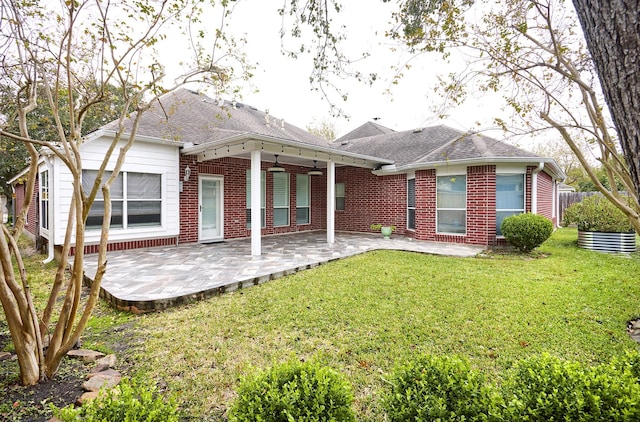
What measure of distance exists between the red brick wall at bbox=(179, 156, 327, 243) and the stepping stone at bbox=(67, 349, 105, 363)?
6619mm

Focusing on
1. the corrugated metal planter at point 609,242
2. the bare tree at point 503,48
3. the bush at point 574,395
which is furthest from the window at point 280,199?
the bush at point 574,395

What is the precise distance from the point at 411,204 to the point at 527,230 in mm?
4117

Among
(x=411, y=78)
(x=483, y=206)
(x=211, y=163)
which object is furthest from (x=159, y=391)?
(x=483, y=206)

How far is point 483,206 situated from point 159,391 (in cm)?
954

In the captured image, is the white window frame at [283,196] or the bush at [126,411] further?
the white window frame at [283,196]

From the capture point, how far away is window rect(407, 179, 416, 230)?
1145cm

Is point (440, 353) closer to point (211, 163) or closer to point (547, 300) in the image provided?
point (547, 300)

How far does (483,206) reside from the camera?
374 inches

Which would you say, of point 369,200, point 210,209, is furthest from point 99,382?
point 369,200

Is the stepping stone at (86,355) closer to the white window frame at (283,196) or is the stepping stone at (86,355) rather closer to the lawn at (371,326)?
the lawn at (371,326)

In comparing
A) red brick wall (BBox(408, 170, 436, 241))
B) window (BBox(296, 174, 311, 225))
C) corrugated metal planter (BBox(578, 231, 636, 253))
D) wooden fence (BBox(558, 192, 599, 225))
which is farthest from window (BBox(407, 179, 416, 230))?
wooden fence (BBox(558, 192, 599, 225))

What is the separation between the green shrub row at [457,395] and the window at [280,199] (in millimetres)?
10299

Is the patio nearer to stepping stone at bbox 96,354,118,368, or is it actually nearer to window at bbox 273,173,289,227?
stepping stone at bbox 96,354,118,368

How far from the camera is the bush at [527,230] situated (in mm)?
8094
